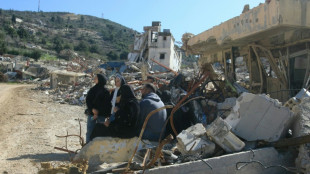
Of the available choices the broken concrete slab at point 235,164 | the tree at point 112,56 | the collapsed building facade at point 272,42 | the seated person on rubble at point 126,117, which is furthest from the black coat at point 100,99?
the tree at point 112,56

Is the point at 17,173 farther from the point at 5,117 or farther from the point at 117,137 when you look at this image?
the point at 5,117

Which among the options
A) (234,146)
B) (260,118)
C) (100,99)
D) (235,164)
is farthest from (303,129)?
(100,99)

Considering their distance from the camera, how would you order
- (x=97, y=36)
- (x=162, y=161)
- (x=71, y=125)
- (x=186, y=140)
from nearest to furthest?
(x=162, y=161), (x=186, y=140), (x=71, y=125), (x=97, y=36)

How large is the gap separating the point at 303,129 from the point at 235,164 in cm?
108

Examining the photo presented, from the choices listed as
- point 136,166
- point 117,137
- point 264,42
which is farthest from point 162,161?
point 264,42

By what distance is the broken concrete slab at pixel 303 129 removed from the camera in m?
3.79

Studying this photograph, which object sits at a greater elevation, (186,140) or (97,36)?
(97,36)

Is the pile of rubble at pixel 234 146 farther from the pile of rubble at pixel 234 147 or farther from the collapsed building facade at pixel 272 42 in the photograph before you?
the collapsed building facade at pixel 272 42

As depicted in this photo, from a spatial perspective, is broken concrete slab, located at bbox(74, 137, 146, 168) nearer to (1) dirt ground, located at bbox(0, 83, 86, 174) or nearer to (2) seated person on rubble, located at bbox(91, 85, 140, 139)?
(2) seated person on rubble, located at bbox(91, 85, 140, 139)

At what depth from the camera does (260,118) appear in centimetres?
440

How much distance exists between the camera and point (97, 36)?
110 meters

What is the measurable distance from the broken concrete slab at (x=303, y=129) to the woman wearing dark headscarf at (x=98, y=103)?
3.23 m

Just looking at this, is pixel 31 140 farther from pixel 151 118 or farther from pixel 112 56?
pixel 112 56

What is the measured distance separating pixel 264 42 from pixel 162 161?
5.67 m
